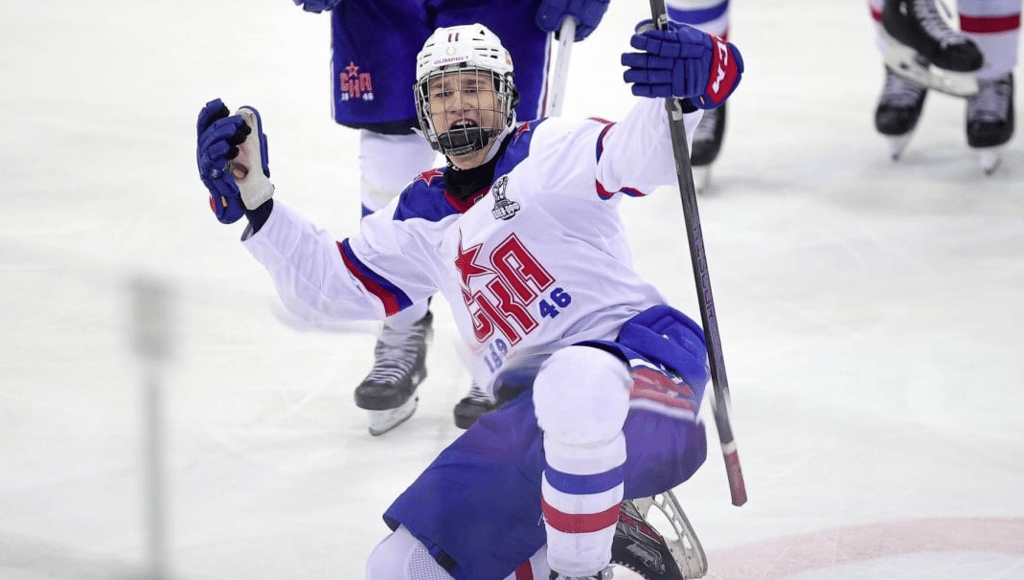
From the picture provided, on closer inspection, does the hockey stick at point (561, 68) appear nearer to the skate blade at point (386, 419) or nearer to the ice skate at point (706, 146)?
the skate blade at point (386, 419)

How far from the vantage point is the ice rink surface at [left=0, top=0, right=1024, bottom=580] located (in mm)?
2490

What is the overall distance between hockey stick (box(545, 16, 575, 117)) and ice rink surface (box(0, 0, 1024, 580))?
1.92ft

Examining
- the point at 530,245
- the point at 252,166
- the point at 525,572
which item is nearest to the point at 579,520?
the point at 525,572

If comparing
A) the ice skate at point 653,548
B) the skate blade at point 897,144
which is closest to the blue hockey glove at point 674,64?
the ice skate at point 653,548

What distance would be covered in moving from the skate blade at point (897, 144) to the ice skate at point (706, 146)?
1.80 ft

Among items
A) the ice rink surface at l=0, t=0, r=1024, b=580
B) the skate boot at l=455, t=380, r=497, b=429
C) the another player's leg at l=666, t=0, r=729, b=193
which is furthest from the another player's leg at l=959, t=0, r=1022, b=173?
the skate boot at l=455, t=380, r=497, b=429

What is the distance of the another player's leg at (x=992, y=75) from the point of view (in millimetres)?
4266

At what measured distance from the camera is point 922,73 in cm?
439

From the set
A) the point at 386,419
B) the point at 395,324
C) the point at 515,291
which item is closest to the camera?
the point at 515,291

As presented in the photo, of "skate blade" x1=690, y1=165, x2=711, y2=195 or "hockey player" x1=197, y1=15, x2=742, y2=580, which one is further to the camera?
"skate blade" x1=690, y1=165, x2=711, y2=195

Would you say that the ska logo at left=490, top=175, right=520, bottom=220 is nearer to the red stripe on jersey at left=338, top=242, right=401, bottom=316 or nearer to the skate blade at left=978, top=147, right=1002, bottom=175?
the red stripe on jersey at left=338, top=242, right=401, bottom=316

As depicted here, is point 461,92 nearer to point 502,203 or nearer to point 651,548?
point 502,203

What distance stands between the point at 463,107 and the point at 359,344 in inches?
52.3

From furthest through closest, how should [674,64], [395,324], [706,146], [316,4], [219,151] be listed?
[706,146]
[395,324]
[316,4]
[219,151]
[674,64]
